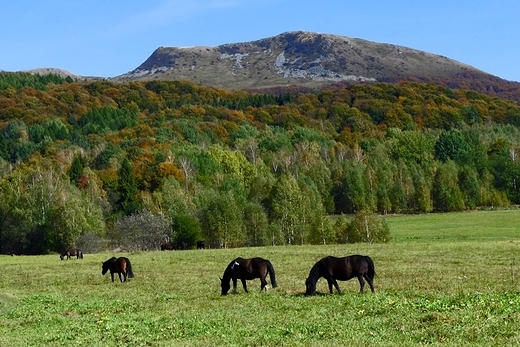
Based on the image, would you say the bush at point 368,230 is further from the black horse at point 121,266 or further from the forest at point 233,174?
the black horse at point 121,266

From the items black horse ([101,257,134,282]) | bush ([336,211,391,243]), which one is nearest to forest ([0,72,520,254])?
bush ([336,211,391,243])

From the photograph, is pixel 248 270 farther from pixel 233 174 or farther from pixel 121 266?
pixel 233 174

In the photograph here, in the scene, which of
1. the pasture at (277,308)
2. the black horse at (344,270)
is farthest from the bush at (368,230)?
the black horse at (344,270)

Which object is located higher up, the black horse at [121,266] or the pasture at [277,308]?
the black horse at [121,266]

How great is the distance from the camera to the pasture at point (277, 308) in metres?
15.5

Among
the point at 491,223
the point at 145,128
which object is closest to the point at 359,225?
the point at 491,223

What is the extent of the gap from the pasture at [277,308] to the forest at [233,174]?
42907mm

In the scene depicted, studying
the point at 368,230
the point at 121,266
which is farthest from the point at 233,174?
the point at 121,266

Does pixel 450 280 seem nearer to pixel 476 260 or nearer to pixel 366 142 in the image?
pixel 476 260

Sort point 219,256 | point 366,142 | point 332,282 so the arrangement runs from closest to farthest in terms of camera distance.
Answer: point 332,282 < point 219,256 < point 366,142

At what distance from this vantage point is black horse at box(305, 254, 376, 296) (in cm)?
2320

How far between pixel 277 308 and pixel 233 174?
106121 mm

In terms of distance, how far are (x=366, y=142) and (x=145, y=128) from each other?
6047 centimetres

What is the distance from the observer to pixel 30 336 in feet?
62.6
